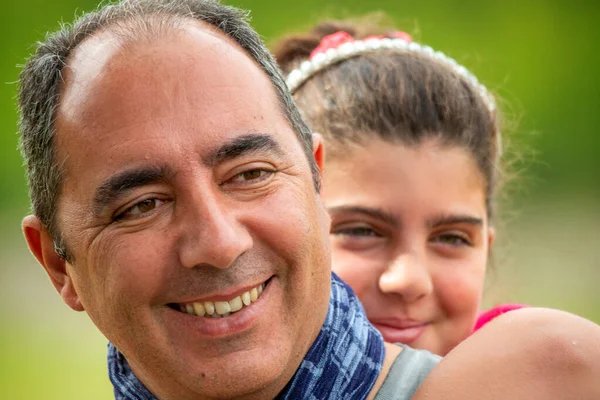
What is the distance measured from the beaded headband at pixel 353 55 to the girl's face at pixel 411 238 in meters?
0.48

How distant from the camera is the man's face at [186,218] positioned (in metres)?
2.54

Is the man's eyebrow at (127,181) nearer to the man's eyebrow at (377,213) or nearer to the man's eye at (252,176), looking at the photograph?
the man's eye at (252,176)

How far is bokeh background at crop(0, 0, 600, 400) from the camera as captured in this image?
29.4 feet

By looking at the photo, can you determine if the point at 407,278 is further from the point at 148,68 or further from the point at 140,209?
the point at 148,68

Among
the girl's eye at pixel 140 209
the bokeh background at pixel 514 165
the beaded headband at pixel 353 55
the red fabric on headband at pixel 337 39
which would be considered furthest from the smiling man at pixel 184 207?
the bokeh background at pixel 514 165

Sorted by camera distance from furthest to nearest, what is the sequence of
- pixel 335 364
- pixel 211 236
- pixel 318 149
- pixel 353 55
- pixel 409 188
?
pixel 353 55
pixel 409 188
pixel 318 149
pixel 335 364
pixel 211 236

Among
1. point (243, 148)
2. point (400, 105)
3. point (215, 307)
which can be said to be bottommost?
point (215, 307)

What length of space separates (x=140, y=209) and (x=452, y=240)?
1.60 m

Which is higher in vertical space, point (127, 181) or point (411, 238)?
point (411, 238)

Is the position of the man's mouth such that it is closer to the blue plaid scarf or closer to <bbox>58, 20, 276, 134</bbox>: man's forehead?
the blue plaid scarf

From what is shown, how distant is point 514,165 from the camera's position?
7.92 metres

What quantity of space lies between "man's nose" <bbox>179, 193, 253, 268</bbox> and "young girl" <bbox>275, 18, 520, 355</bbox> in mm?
1233

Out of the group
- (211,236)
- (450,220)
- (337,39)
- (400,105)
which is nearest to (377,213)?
(450,220)

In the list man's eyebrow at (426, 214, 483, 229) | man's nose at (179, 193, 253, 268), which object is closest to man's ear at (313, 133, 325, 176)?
man's nose at (179, 193, 253, 268)
